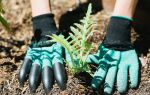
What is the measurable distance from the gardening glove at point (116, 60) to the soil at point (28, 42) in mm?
60

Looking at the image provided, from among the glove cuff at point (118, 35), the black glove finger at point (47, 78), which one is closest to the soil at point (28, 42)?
the black glove finger at point (47, 78)

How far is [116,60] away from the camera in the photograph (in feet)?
7.07

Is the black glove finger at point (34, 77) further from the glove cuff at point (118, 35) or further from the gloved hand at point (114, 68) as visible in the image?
the glove cuff at point (118, 35)

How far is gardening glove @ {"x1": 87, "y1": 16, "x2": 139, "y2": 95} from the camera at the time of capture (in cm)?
209

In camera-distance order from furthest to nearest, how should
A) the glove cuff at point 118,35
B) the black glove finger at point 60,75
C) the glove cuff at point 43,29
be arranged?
the glove cuff at point 43,29 < the glove cuff at point 118,35 < the black glove finger at point 60,75

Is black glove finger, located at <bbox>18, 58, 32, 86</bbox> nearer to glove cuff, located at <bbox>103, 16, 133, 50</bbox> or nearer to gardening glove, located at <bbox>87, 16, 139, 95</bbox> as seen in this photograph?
gardening glove, located at <bbox>87, 16, 139, 95</bbox>

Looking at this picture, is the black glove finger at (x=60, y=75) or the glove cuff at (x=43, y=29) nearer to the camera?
the black glove finger at (x=60, y=75)

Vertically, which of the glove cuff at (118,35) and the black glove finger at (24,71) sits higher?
the glove cuff at (118,35)

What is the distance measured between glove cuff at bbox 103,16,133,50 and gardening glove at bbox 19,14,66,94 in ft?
0.98

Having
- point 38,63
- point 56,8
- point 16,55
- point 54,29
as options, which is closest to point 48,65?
point 38,63

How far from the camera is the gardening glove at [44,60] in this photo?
209 centimetres

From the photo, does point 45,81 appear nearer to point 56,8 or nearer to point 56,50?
point 56,50

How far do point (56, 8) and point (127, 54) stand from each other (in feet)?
3.66

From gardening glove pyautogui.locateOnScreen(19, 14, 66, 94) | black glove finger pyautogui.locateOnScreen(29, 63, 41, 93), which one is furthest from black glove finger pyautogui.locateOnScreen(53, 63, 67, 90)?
black glove finger pyautogui.locateOnScreen(29, 63, 41, 93)
